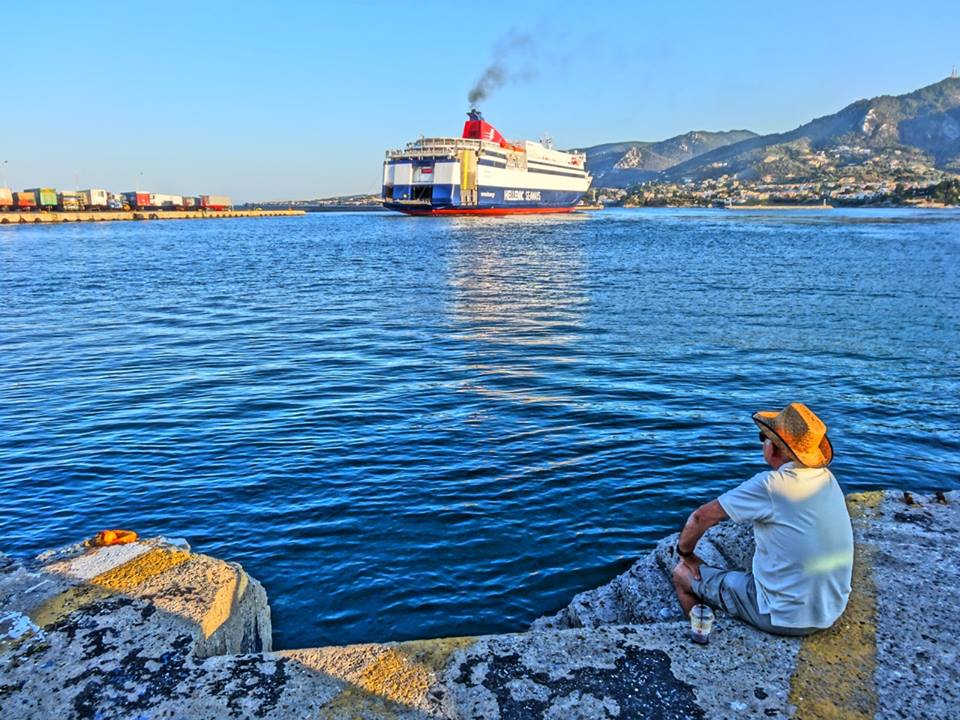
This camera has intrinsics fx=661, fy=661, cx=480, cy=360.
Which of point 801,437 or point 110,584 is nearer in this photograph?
point 801,437

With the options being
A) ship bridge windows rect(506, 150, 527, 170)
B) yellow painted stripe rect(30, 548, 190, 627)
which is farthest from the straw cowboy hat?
ship bridge windows rect(506, 150, 527, 170)

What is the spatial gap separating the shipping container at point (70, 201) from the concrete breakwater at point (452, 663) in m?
149

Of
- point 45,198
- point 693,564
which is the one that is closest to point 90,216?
point 45,198

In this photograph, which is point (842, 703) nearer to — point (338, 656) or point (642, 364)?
point (338, 656)

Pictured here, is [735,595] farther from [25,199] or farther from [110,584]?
[25,199]

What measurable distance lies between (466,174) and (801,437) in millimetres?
93962

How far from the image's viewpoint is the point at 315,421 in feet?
36.8

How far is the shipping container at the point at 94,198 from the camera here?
137125mm

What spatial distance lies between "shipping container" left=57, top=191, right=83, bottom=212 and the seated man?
152 meters

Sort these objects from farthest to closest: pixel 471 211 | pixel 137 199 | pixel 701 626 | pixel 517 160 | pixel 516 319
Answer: pixel 137 199, pixel 517 160, pixel 471 211, pixel 516 319, pixel 701 626

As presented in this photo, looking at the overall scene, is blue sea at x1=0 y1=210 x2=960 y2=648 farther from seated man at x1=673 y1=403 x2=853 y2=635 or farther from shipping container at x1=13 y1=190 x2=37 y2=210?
shipping container at x1=13 y1=190 x2=37 y2=210

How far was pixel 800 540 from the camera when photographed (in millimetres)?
3994

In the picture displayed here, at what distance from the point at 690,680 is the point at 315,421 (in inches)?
332

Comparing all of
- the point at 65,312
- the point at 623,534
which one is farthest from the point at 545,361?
the point at 65,312
